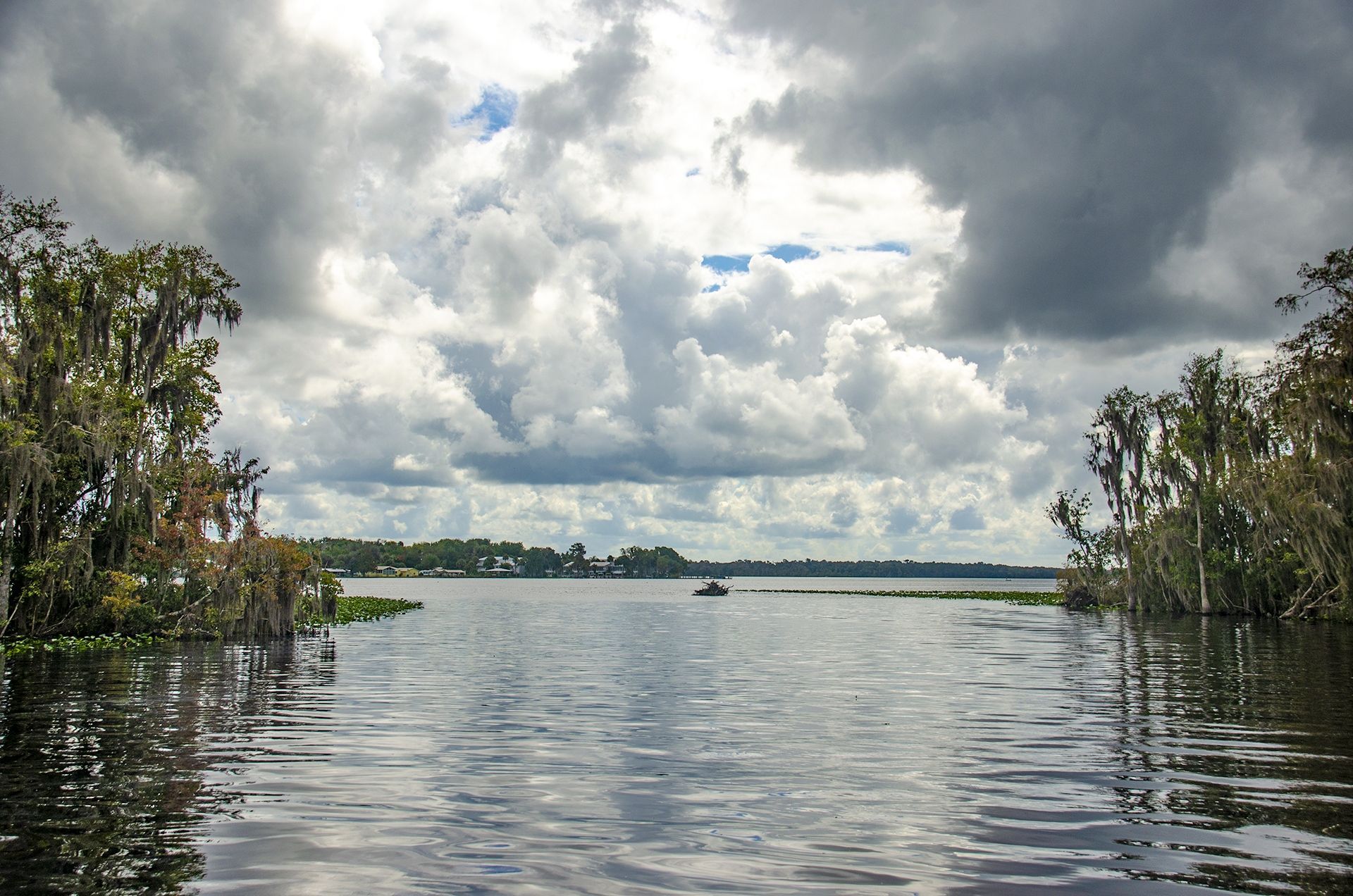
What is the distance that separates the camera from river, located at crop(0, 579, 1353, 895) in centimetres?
787

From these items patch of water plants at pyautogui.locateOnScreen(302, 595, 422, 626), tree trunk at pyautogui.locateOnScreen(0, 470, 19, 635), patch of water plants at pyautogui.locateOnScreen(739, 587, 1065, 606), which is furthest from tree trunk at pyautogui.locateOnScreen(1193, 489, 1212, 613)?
tree trunk at pyautogui.locateOnScreen(0, 470, 19, 635)

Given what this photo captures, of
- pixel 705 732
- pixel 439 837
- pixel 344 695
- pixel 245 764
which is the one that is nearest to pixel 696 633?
pixel 344 695

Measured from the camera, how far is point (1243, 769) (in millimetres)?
11969

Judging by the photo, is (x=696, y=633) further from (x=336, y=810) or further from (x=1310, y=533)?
(x=336, y=810)

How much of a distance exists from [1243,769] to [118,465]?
36.0m

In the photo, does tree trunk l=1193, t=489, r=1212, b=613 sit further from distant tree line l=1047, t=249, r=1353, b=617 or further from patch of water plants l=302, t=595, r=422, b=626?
patch of water plants l=302, t=595, r=422, b=626

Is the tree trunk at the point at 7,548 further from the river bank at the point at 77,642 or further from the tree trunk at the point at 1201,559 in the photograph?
the tree trunk at the point at 1201,559

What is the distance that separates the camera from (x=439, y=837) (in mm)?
8930

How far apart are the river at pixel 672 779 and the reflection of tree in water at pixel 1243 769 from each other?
0.19ft

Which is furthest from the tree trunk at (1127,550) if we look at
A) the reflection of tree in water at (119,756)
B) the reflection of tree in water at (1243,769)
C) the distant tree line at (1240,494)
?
the reflection of tree in water at (119,756)

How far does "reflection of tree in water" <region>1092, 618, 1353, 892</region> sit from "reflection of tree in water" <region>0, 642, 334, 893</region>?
8631 mm

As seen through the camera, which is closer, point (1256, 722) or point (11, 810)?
point (11, 810)

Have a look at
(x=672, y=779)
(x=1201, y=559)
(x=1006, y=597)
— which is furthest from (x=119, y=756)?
(x=1006, y=597)

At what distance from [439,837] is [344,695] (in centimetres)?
1250
